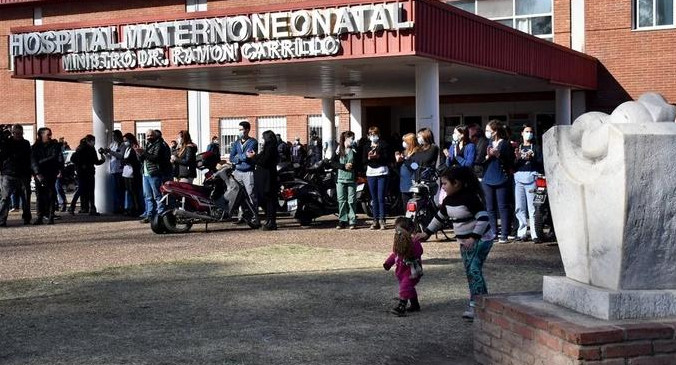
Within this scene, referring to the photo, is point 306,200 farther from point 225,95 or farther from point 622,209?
point 225,95

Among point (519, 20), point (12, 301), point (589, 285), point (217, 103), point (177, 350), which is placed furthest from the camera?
point (217, 103)

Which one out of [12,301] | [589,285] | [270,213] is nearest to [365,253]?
[270,213]

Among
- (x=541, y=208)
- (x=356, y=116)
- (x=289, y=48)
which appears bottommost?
(x=541, y=208)

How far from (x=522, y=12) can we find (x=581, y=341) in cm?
2503

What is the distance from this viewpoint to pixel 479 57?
17969 mm

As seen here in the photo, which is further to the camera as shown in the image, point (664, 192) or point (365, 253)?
point (365, 253)

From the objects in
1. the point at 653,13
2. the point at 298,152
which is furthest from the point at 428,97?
the point at 653,13

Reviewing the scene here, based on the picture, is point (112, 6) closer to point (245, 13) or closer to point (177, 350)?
point (245, 13)

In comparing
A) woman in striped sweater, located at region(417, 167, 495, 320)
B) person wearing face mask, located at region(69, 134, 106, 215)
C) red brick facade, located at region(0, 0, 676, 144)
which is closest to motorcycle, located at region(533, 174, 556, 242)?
woman in striped sweater, located at region(417, 167, 495, 320)

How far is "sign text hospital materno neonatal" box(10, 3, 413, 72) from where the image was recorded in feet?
51.9

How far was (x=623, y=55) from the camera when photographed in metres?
27.2

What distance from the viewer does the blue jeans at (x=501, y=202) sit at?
14.0m

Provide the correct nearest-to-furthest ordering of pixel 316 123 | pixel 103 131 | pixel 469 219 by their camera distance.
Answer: pixel 469 219 < pixel 103 131 < pixel 316 123

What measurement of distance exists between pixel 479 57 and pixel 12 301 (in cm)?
1106
